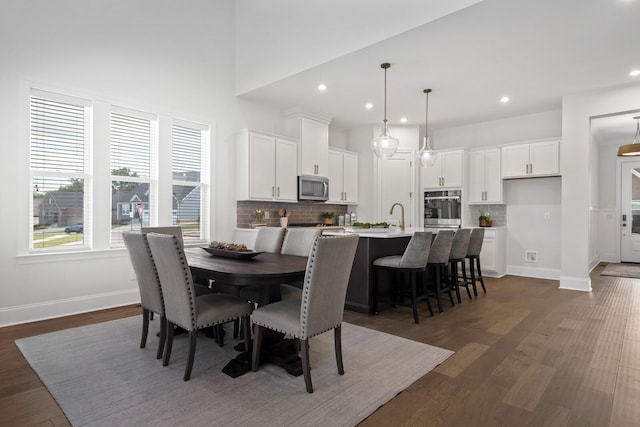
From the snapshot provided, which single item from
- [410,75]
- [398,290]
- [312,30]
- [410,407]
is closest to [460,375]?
[410,407]

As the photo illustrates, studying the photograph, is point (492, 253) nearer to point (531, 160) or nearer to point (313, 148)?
point (531, 160)

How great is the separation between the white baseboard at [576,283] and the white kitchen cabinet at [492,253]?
100cm

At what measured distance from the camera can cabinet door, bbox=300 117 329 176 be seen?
607 centimetres

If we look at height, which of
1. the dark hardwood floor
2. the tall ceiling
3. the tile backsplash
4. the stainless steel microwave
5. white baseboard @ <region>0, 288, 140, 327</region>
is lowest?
the dark hardwood floor

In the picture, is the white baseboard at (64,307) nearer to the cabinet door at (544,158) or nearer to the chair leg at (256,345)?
the chair leg at (256,345)

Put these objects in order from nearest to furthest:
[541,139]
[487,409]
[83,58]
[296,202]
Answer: [487,409], [83,58], [541,139], [296,202]

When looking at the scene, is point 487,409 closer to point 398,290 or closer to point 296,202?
point 398,290

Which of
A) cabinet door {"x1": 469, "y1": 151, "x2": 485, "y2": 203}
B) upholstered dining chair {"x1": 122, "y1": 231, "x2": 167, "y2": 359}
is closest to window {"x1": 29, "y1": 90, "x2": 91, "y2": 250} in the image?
upholstered dining chair {"x1": 122, "y1": 231, "x2": 167, "y2": 359}

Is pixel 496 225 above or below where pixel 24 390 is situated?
above

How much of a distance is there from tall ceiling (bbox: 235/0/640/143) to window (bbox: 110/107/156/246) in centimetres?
→ 158

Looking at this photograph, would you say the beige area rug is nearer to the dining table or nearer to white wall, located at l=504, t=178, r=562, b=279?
white wall, located at l=504, t=178, r=562, b=279

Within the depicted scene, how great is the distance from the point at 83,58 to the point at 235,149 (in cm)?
210

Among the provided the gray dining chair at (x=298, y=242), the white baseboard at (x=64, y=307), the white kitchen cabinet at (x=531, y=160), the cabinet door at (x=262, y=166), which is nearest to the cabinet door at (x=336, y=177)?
the cabinet door at (x=262, y=166)

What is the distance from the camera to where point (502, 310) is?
4.12 metres
